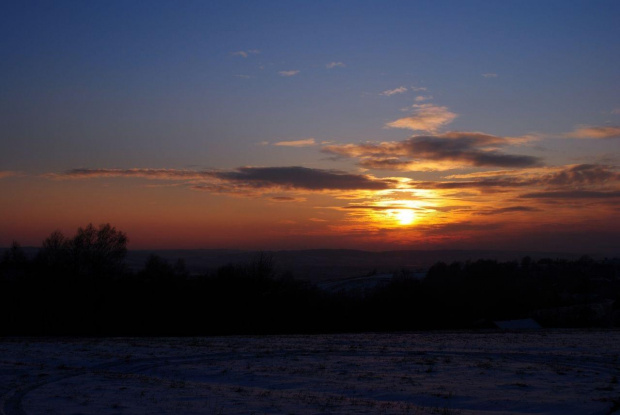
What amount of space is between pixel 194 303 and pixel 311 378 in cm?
4847

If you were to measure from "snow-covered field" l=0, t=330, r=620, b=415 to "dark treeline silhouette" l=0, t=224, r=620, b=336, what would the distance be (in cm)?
3175

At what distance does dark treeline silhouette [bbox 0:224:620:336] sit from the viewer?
195ft

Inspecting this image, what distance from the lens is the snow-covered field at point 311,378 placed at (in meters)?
13.1

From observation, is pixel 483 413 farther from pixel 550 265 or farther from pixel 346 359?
pixel 550 265

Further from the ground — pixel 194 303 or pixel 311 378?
pixel 311 378

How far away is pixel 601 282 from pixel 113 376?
116 metres

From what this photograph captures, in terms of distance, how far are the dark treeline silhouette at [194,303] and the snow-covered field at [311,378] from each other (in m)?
31.7

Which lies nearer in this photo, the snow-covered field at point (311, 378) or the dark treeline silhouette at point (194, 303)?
the snow-covered field at point (311, 378)

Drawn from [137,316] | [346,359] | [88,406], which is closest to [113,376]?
[88,406]

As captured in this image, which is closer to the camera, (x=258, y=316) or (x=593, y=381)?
(x=593, y=381)

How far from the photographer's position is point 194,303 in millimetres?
64000

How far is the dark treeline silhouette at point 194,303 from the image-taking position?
195 ft

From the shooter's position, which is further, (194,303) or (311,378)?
(194,303)

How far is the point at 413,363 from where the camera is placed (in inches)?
819
